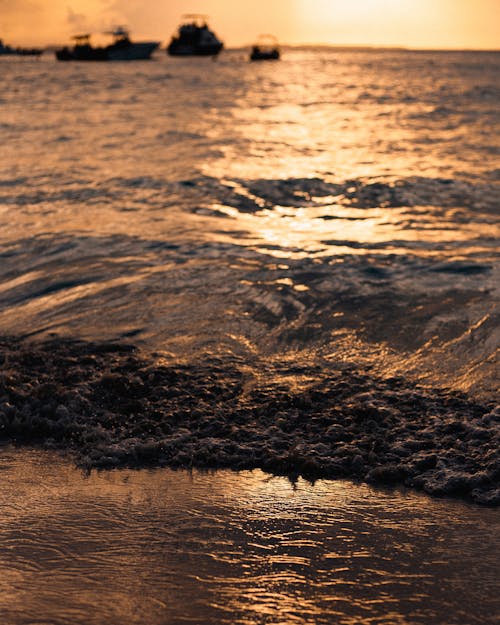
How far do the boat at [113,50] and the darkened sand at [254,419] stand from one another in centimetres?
12017

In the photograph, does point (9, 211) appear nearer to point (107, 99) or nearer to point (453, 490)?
point (453, 490)

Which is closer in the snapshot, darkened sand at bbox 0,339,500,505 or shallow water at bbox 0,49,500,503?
darkened sand at bbox 0,339,500,505

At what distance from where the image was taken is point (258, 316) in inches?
247

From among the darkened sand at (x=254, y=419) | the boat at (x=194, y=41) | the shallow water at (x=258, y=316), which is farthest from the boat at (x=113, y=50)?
the darkened sand at (x=254, y=419)

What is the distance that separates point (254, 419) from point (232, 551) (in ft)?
4.62

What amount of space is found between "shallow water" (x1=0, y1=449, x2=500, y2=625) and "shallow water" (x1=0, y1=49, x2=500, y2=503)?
11.4 inches

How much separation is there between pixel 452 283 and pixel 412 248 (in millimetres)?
1789

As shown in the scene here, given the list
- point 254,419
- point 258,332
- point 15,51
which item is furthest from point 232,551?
point 15,51

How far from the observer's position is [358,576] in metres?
2.80

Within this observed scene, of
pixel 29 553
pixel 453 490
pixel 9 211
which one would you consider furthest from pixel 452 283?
pixel 9 211

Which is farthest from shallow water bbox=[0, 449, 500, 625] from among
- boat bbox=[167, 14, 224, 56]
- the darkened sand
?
boat bbox=[167, 14, 224, 56]

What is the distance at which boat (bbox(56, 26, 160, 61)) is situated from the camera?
116 metres

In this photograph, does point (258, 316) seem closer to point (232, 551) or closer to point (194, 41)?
point (232, 551)

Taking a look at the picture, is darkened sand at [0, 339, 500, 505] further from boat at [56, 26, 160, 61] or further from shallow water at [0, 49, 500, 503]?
boat at [56, 26, 160, 61]
